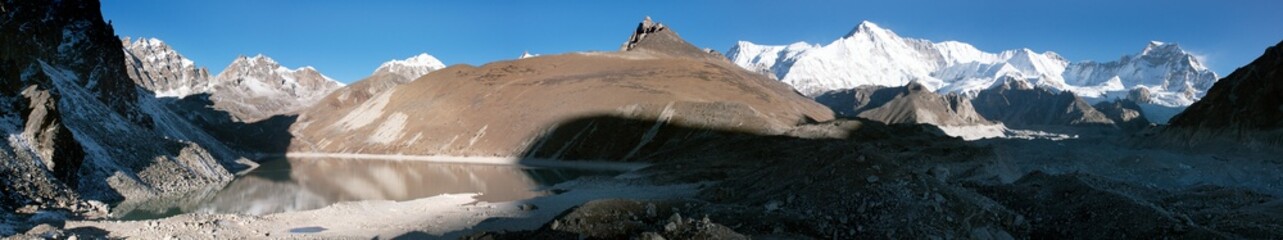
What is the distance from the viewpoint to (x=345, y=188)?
2356 inches

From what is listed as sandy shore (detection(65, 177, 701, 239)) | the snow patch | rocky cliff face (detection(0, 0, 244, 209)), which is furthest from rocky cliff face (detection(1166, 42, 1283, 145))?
the snow patch

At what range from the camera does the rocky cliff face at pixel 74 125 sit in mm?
35750

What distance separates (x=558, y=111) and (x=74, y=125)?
239 feet

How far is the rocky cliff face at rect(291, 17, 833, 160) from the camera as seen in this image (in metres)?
95.2

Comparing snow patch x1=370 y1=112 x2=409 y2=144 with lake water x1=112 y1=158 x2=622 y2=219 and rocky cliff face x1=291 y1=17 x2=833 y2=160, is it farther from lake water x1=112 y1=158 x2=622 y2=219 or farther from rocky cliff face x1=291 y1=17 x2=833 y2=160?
lake water x1=112 y1=158 x2=622 y2=219

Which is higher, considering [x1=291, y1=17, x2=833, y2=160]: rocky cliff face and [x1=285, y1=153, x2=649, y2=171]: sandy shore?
[x1=291, y1=17, x2=833, y2=160]: rocky cliff face

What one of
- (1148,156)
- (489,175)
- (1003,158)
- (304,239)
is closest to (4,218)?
(304,239)

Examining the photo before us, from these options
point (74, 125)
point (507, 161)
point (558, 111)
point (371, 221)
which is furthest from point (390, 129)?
point (371, 221)

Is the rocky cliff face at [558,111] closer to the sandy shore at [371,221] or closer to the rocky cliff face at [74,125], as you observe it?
the rocky cliff face at [74,125]

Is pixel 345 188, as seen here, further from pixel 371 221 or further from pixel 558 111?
pixel 558 111

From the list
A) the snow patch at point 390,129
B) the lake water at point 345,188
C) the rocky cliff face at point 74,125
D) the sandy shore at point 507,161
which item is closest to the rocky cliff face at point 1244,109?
the sandy shore at point 507,161

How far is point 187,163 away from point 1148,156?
80.3 m

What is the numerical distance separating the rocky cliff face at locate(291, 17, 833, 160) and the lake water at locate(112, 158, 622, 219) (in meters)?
18.1

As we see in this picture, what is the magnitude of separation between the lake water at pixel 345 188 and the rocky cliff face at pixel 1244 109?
64.8 m
